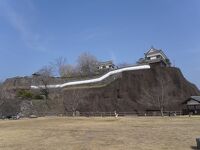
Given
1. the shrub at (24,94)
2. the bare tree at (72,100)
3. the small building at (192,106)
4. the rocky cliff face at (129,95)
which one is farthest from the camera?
the shrub at (24,94)

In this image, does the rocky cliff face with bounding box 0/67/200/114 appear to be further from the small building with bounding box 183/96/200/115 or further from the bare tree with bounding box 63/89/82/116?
the small building with bounding box 183/96/200/115

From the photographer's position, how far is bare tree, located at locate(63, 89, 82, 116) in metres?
75.7

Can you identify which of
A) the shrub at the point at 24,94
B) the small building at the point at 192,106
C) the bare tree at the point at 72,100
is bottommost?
the small building at the point at 192,106

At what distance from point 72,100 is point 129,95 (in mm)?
13572

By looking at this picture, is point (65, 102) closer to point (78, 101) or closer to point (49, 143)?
point (78, 101)

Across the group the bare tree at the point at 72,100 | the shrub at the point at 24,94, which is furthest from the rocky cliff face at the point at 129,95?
the shrub at the point at 24,94

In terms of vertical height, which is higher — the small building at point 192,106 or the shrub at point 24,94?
the shrub at point 24,94

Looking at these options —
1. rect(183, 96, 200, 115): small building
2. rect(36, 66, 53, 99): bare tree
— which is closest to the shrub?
rect(36, 66, 53, 99): bare tree

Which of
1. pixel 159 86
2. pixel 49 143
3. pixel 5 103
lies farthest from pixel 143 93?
pixel 49 143

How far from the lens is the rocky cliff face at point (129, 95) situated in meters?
68.8

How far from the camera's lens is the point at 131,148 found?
1692 centimetres

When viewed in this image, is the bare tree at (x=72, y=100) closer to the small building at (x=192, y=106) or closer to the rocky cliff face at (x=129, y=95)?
the rocky cliff face at (x=129, y=95)

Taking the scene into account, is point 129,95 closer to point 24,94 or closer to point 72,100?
point 72,100

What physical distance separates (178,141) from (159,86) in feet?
173
